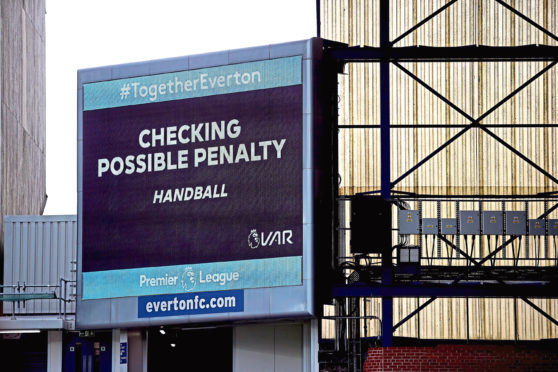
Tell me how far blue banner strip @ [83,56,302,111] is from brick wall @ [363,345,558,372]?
7511mm

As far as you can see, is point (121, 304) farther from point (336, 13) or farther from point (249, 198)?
point (336, 13)

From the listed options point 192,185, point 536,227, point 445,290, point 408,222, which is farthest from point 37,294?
point 536,227

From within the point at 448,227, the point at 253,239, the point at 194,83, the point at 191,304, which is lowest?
the point at 191,304

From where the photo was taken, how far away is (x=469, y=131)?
45219mm

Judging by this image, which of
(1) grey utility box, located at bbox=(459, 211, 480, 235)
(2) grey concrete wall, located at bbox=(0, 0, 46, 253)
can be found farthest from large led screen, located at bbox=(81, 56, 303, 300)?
(2) grey concrete wall, located at bbox=(0, 0, 46, 253)

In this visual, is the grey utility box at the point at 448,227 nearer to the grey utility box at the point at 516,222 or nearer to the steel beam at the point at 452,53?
the grey utility box at the point at 516,222

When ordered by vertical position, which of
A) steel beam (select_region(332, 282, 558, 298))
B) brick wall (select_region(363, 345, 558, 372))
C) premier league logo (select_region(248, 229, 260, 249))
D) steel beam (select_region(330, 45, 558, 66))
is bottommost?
brick wall (select_region(363, 345, 558, 372))

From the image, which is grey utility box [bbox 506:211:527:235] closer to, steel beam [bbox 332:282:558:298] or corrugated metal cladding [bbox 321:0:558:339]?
steel beam [bbox 332:282:558:298]

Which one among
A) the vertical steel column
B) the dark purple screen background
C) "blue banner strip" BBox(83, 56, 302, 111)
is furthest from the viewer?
"blue banner strip" BBox(83, 56, 302, 111)

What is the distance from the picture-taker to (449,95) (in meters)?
45.2

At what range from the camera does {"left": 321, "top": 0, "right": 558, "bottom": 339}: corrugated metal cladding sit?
1779 inches

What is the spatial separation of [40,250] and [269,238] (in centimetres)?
992

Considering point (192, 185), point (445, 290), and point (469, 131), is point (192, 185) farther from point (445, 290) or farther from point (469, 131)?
point (469, 131)

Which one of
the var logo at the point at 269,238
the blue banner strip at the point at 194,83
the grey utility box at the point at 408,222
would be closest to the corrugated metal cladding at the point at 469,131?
the grey utility box at the point at 408,222
